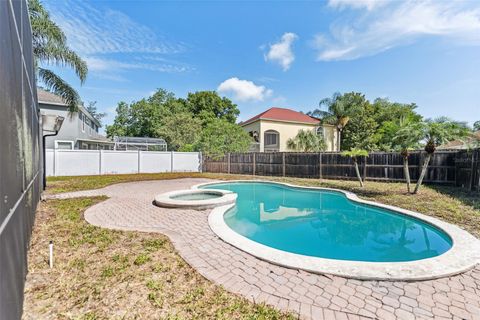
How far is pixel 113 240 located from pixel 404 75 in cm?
1727

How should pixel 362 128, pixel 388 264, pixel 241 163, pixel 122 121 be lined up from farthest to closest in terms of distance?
pixel 122 121, pixel 362 128, pixel 241 163, pixel 388 264

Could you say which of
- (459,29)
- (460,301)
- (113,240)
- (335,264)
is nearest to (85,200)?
(113,240)

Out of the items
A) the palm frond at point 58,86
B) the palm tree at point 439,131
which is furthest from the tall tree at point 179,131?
the palm tree at point 439,131

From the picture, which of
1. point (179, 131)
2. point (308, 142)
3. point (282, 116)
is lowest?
point (308, 142)

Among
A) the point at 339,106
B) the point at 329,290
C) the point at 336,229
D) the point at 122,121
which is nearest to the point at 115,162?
the point at 336,229

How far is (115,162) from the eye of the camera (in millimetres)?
19047

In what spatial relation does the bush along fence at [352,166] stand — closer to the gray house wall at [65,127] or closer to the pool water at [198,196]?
the pool water at [198,196]

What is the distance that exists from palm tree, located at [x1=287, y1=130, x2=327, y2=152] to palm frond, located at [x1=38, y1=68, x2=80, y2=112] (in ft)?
71.6

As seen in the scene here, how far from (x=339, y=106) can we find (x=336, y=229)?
2251 cm

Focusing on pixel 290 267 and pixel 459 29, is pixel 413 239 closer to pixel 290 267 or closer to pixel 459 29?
pixel 290 267

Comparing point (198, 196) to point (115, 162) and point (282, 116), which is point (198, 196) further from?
point (282, 116)

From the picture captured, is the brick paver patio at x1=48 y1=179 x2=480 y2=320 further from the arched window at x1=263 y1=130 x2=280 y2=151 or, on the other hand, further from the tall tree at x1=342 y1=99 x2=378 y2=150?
the tall tree at x1=342 y1=99 x2=378 y2=150

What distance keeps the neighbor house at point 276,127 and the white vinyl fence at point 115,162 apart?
8.36 metres

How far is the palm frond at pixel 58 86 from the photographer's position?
1144 centimetres
